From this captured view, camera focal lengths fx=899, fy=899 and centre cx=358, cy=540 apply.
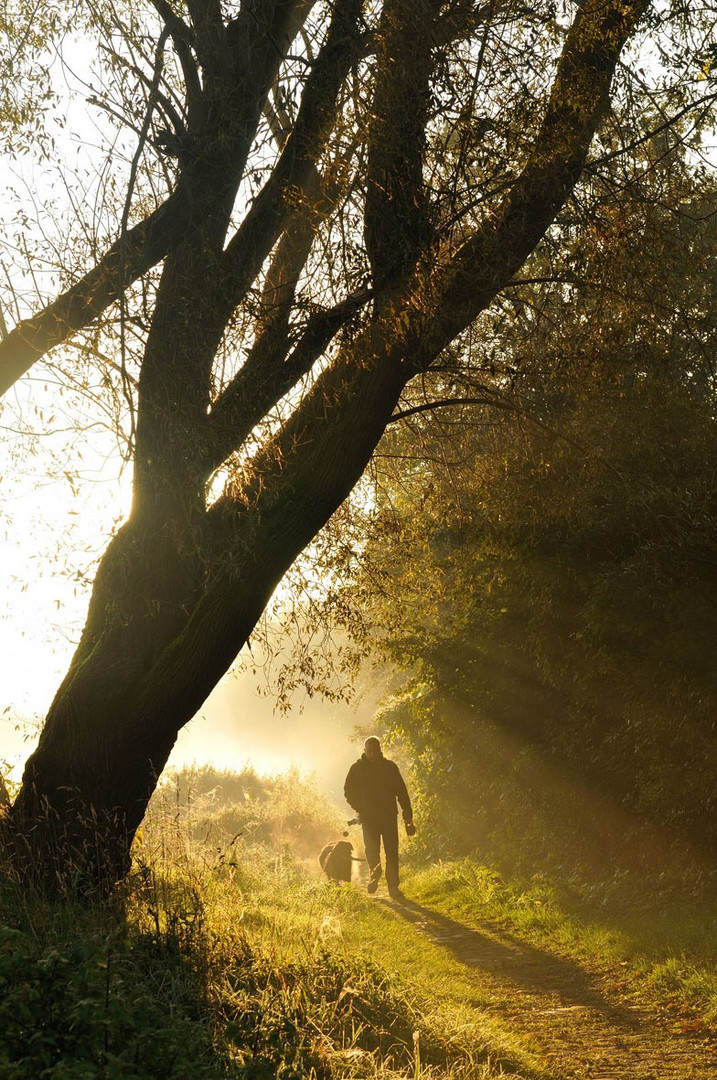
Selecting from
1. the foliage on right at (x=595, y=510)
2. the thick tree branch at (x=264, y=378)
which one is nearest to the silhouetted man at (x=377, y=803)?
the foliage on right at (x=595, y=510)

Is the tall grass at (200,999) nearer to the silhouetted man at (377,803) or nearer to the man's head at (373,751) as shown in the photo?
the silhouetted man at (377,803)

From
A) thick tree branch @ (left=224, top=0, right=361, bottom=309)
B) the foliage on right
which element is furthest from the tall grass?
thick tree branch @ (left=224, top=0, right=361, bottom=309)

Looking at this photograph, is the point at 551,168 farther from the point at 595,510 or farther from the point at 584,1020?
the point at 584,1020

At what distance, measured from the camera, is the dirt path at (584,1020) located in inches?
227

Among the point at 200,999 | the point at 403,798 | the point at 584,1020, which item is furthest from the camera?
the point at 403,798

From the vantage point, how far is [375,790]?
13.0m

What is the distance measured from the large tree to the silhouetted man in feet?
20.4

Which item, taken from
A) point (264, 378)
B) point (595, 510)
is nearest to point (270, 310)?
point (264, 378)

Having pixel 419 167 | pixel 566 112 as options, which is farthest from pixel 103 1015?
pixel 566 112

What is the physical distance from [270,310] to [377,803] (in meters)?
8.03

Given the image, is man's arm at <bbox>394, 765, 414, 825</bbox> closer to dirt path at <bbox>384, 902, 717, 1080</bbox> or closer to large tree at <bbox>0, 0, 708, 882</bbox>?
dirt path at <bbox>384, 902, 717, 1080</bbox>

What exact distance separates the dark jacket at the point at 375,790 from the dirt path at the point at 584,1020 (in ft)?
10.6

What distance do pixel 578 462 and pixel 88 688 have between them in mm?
5646

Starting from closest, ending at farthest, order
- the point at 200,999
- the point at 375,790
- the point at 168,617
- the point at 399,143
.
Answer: the point at 200,999, the point at 399,143, the point at 168,617, the point at 375,790
